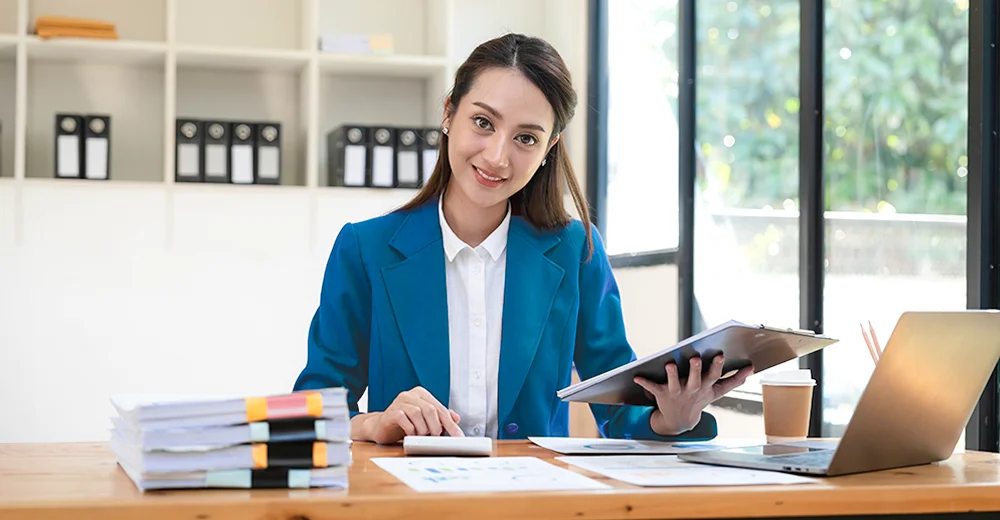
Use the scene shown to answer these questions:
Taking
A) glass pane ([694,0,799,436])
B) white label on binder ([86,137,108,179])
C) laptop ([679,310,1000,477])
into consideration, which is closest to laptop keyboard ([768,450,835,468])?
laptop ([679,310,1000,477])

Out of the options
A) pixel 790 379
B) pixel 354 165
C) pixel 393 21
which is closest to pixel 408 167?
pixel 354 165

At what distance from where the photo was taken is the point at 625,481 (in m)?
1.18

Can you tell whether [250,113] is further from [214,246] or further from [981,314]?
[981,314]

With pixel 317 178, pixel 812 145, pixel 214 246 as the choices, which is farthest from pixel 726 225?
pixel 214 246

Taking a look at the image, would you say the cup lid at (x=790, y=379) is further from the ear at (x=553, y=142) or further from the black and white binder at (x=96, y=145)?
the black and white binder at (x=96, y=145)

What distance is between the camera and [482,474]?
121 centimetres

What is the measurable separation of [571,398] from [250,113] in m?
3.18

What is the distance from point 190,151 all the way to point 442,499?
3.35 meters

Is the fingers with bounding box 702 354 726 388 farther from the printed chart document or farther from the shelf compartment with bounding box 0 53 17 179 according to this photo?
the shelf compartment with bounding box 0 53 17 179

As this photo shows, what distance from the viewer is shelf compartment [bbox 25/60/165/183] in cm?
427

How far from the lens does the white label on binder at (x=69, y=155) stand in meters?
4.06

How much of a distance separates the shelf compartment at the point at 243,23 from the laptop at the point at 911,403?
337cm

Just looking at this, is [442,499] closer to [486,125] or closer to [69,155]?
[486,125]

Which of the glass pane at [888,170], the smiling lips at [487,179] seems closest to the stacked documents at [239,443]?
the smiling lips at [487,179]
